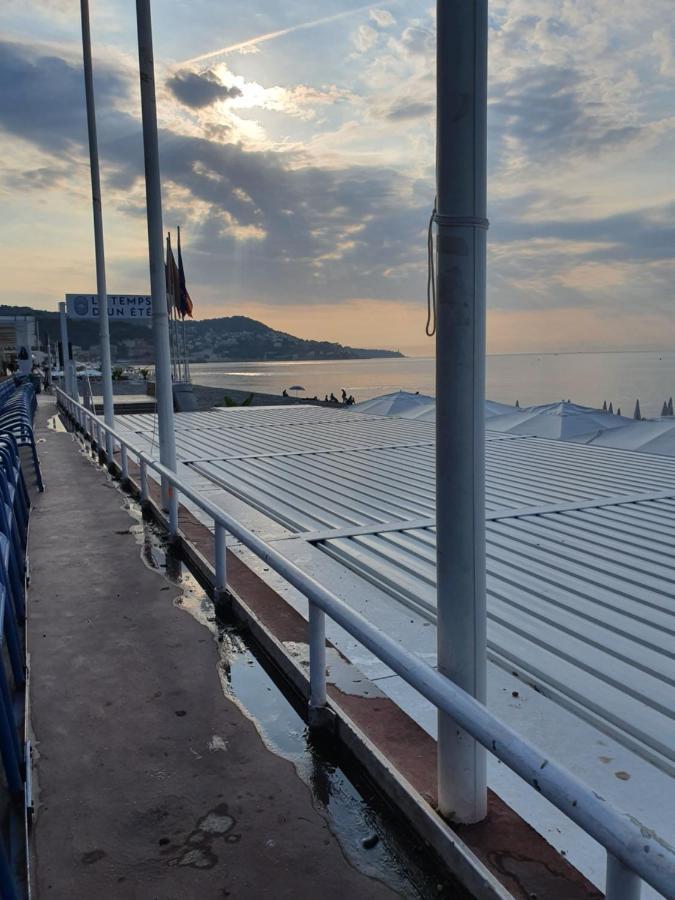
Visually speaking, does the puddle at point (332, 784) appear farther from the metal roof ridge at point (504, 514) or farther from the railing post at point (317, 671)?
the metal roof ridge at point (504, 514)

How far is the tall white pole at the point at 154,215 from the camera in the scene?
7387 millimetres

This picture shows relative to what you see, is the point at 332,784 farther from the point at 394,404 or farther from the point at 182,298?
the point at 394,404

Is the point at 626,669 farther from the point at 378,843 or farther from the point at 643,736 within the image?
the point at 378,843

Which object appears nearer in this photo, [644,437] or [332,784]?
[332,784]

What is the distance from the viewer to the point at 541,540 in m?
7.32

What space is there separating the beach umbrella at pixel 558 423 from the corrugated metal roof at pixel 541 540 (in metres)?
4.10

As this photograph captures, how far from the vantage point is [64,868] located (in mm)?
2652

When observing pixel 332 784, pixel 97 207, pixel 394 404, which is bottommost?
pixel 332 784

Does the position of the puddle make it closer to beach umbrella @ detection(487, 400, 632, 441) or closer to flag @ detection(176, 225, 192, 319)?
beach umbrella @ detection(487, 400, 632, 441)

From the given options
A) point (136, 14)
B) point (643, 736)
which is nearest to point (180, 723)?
point (643, 736)

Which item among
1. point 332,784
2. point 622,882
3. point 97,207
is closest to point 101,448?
point 97,207

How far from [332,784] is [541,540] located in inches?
184

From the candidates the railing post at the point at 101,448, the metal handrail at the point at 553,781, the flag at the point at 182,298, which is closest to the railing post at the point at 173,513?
the metal handrail at the point at 553,781

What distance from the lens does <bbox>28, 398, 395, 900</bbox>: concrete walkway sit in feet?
8.52
